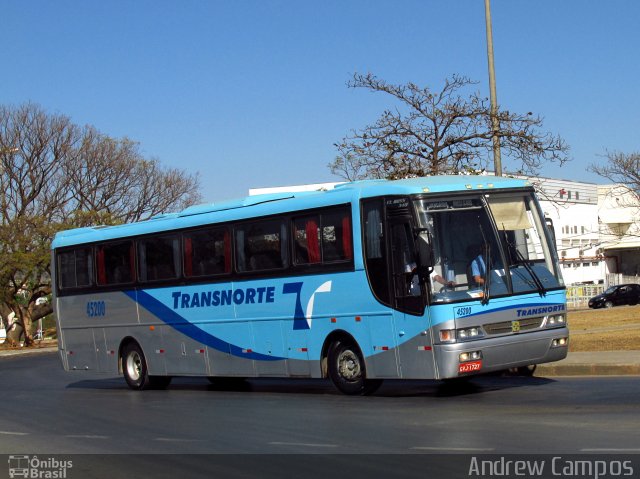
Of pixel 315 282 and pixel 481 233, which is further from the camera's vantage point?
pixel 315 282

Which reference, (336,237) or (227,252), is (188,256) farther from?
(336,237)

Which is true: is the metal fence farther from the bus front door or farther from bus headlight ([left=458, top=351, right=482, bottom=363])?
bus headlight ([left=458, top=351, right=482, bottom=363])

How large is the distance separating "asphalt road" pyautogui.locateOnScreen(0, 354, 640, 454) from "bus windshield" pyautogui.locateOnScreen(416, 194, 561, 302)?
1594 millimetres

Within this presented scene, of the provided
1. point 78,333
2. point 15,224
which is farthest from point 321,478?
point 15,224

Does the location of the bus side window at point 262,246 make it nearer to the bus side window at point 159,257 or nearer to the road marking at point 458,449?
the bus side window at point 159,257

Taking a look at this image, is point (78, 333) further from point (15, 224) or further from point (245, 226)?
point (15, 224)

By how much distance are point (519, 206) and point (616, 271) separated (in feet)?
257

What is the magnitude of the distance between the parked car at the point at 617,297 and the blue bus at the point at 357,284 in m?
44.3

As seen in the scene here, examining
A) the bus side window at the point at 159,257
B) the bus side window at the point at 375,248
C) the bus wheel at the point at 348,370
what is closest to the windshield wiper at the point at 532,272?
the bus side window at the point at 375,248

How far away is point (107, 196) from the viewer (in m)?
66.1

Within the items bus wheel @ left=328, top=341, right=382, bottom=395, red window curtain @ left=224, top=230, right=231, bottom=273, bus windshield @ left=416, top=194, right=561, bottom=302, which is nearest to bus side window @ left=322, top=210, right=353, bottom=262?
bus wheel @ left=328, top=341, right=382, bottom=395

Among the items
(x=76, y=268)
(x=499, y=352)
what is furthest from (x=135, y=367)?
(x=499, y=352)

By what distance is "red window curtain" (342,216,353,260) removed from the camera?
16.0 m

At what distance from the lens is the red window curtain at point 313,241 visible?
54.5 feet
